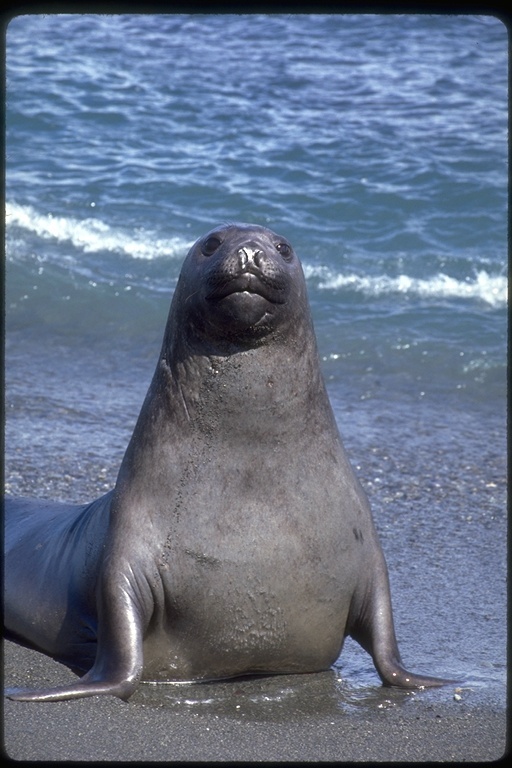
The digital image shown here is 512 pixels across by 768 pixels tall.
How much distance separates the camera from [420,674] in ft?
16.4

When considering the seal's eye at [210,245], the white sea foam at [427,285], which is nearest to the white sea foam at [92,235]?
the white sea foam at [427,285]

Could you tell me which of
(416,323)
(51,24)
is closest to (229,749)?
(416,323)

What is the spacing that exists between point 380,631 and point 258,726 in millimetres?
738

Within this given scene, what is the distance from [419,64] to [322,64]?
1.41 meters

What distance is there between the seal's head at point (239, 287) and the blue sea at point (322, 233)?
1487 mm

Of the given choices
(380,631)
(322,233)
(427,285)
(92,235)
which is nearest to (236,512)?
(380,631)

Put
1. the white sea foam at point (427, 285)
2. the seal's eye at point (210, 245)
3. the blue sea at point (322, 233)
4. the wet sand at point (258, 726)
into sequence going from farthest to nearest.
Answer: the white sea foam at point (427, 285) < the blue sea at point (322, 233) < the seal's eye at point (210, 245) < the wet sand at point (258, 726)

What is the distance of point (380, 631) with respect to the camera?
4898mm

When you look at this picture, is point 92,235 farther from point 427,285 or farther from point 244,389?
point 244,389

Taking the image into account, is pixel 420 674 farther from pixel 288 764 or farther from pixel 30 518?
pixel 30 518

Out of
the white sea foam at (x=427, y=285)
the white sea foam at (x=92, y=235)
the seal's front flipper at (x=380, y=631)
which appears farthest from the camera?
the white sea foam at (x=92, y=235)

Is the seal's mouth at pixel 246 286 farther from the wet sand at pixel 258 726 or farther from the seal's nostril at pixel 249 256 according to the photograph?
the wet sand at pixel 258 726

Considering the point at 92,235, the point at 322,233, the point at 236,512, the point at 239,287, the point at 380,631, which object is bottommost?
the point at 92,235

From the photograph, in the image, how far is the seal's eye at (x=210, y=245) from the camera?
4.94 m
